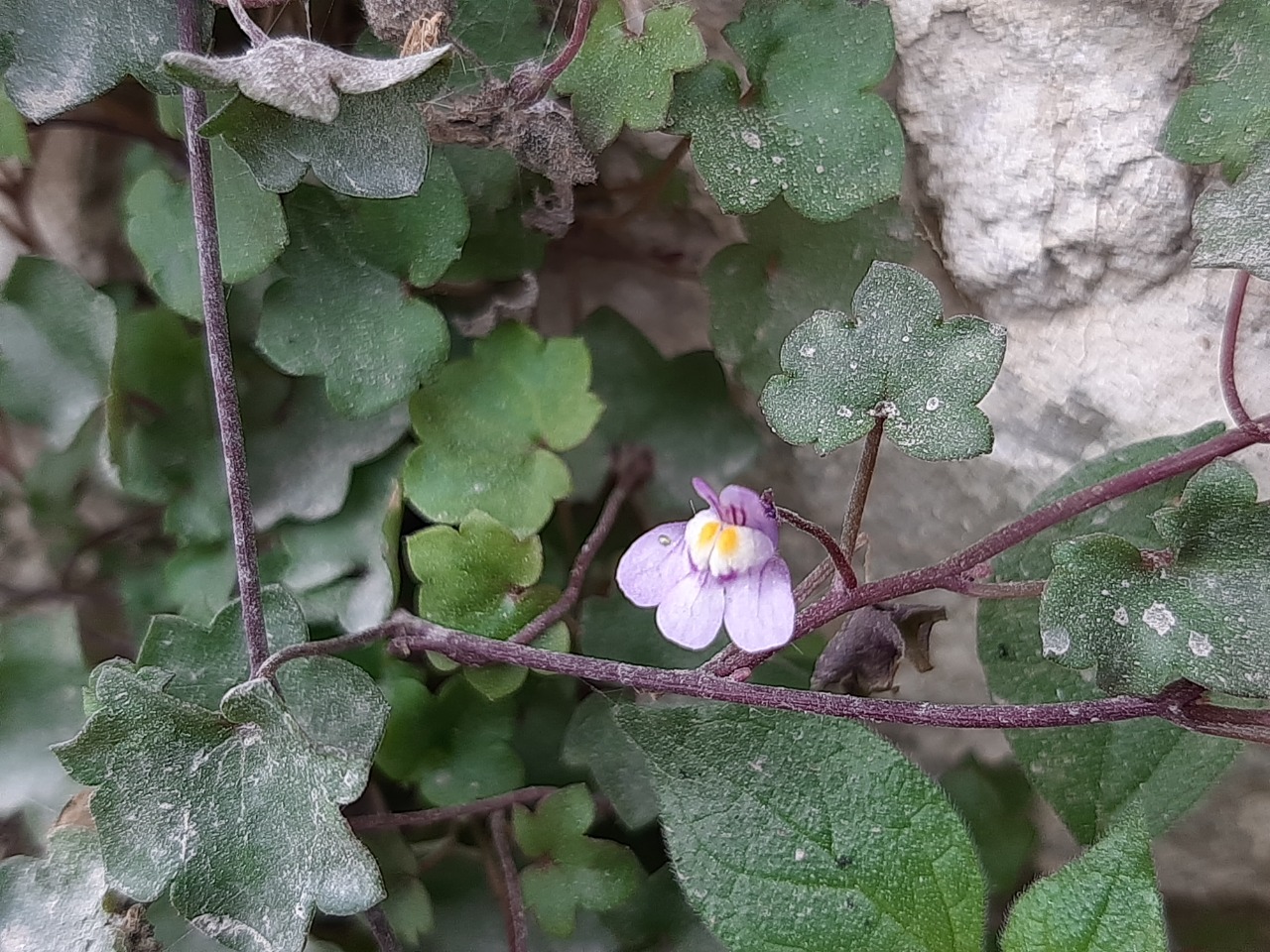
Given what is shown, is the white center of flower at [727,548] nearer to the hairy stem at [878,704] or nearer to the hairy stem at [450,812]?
the hairy stem at [878,704]

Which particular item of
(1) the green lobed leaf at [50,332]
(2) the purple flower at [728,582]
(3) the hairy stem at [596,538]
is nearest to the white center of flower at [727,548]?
(2) the purple flower at [728,582]

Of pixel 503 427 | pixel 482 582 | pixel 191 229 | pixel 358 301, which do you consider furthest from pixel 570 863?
pixel 191 229

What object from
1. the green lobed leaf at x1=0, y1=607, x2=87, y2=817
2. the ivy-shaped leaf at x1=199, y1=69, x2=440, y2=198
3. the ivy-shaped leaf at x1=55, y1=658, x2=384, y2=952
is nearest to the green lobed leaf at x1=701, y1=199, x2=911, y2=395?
the ivy-shaped leaf at x1=199, y1=69, x2=440, y2=198

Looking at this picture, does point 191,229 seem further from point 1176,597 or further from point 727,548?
point 1176,597

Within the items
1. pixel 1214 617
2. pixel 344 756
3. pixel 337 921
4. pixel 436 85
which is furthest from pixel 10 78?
pixel 1214 617

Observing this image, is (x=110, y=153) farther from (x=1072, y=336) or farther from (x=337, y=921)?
(x=1072, y=336)

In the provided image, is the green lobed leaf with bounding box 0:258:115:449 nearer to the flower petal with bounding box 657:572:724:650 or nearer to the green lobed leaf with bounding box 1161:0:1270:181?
the flower petal with bounding box 657:572:724:650
